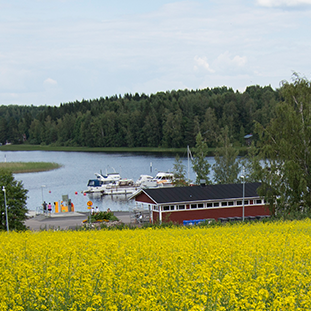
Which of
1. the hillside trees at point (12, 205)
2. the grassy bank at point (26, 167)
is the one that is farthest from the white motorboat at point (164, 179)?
the hillside trees at point (12, 205)

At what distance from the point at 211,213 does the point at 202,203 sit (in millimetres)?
1265

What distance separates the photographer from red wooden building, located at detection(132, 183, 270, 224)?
3878cm

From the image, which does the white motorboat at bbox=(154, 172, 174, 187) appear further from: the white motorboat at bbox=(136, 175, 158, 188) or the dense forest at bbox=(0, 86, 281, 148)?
the dense forest at bbox=(0, 86, 281, 148)

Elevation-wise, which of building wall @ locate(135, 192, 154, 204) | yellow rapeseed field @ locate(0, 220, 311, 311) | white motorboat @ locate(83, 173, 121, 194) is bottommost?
white motorboat @ locate(83, 173, 121, 194)

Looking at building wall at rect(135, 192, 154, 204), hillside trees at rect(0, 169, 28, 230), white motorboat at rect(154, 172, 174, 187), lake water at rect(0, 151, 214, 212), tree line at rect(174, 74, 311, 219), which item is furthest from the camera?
white motorboat at rect(154, 172, 174, 187)

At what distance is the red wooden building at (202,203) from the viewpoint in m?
38.8

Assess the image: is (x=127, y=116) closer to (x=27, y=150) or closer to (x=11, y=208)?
(x=27, y=150)

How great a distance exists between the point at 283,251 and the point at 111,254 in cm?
500

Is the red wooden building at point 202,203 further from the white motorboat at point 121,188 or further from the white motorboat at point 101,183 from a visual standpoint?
the white motorboat at point 101,183

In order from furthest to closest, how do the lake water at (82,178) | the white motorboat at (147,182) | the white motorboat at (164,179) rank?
the white motorboat at (164,179) → the white motorboat at (147,182) → the lake water at (82,178)

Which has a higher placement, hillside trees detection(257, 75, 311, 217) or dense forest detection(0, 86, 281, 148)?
dense forest detection(0, 86, 281, 148)

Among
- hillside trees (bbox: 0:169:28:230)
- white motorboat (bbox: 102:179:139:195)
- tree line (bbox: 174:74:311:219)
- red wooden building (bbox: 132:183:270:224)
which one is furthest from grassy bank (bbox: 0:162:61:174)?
tree line (bbox: 174:74:311:219)

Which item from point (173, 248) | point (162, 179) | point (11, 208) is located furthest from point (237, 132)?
point (173, 248)

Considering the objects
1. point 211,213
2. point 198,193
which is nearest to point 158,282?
point 198,193
